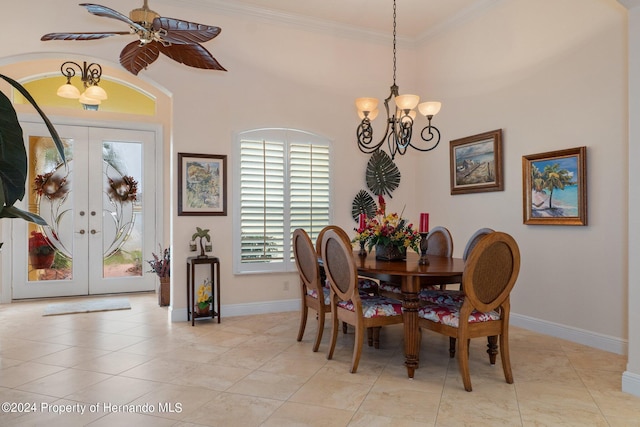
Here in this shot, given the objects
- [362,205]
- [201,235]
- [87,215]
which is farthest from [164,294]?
[362,205]

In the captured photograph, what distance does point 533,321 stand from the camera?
14.4 feet

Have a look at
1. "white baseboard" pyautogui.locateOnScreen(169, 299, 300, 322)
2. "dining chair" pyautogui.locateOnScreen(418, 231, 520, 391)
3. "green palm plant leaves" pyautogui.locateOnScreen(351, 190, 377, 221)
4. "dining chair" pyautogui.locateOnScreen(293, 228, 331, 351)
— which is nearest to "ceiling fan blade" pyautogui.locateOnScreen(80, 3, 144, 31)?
"dining chair" pyautogui.locateOnScreen(293, 228, 331, 351)

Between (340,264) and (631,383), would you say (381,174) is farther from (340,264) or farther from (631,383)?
(631,383)

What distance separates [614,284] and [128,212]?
19.3 feet

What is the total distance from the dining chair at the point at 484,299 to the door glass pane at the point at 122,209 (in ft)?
15.8

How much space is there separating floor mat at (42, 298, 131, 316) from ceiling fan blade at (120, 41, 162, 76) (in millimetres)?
3334

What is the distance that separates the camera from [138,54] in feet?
9.86

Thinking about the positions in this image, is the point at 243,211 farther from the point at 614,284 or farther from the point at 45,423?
the point at 614,284

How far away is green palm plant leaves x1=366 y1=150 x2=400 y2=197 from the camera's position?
5730mm

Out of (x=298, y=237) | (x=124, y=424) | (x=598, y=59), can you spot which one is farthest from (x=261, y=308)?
(x=598, y=59)

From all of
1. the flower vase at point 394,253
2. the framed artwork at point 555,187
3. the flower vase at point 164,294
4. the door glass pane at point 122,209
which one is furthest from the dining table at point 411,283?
the door glass pane at point 122,209

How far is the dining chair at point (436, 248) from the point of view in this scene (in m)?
4.20

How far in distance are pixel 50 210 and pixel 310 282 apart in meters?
4.21

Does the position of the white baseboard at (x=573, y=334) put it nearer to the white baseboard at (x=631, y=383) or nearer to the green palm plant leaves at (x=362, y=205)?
the white baseboard at (x=631, y=383)
